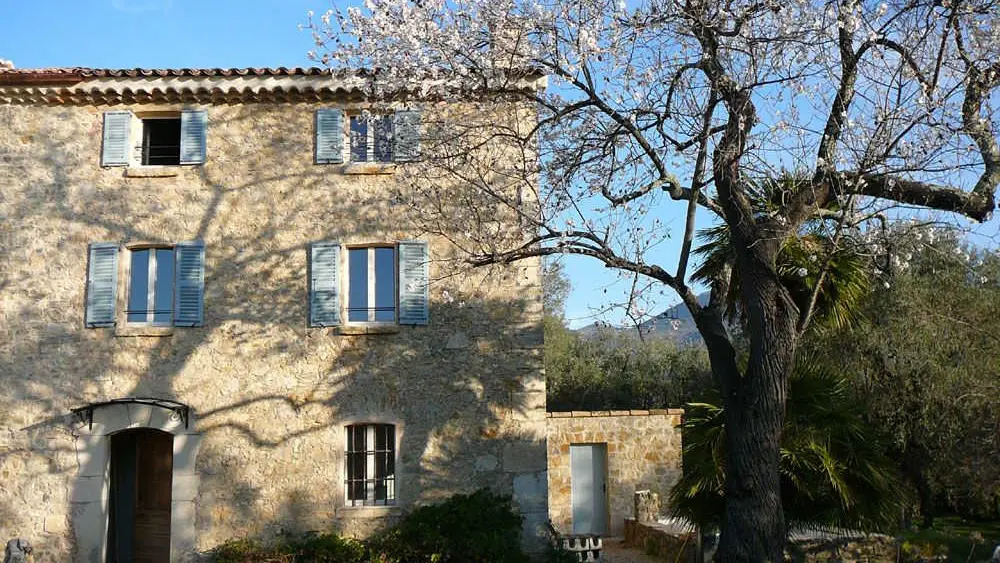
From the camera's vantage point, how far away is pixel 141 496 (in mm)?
12773

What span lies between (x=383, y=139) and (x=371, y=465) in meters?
4.26

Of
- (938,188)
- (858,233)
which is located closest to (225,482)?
(858,233)

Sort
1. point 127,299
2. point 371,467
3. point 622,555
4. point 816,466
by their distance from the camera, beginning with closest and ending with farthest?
point 816,466, point 371,467, point 127,299, point 622,555

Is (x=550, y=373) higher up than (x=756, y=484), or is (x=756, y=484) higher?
(x=550, y=373)

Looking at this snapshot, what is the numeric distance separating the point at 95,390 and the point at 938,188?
1026 cm

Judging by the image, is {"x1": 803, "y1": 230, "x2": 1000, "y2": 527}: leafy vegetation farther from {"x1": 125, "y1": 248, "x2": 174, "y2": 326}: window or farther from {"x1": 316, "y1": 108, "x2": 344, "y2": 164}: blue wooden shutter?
{"x1": 125, "y1": 248, "x2": 174, "y2": 326}: window

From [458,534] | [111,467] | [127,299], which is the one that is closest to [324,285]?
[127,299]

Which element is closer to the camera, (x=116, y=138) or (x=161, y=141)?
(x=116, y=138)

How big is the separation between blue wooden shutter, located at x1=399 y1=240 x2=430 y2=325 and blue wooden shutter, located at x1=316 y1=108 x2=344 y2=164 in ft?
5.09

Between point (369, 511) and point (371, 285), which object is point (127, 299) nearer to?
point (371, 285)

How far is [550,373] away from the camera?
1045 inches

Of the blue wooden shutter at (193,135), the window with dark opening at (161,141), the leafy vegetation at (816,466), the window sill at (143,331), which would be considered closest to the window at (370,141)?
the blue wooden shutter at (193,135)

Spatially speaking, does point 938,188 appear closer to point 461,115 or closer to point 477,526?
point 461,115

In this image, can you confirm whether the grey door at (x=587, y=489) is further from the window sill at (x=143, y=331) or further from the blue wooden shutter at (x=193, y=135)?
the blue wooden shutter at (x=193, y=135)
